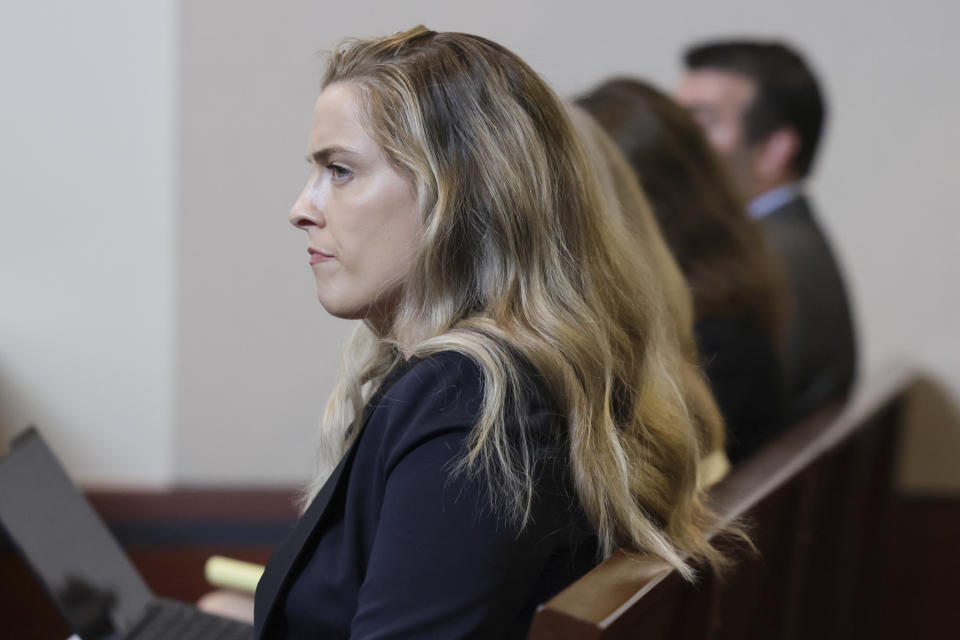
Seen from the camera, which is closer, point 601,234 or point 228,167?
point 601,234

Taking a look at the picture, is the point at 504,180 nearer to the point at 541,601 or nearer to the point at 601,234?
the point at 601,234

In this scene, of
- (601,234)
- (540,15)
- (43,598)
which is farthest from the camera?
(540,15)

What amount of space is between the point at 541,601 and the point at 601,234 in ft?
1.33

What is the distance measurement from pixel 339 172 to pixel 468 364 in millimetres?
268

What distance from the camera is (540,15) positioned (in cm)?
337

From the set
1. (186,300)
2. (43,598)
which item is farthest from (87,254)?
(43,598)

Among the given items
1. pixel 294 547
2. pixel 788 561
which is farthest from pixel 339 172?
pixel 788 561

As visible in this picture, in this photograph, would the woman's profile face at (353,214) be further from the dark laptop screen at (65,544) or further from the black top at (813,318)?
the black top at (813,318)

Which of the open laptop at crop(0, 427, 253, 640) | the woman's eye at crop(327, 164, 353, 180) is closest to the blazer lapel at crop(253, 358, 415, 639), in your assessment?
the woman's eye at crop(327, 164, 353, 180)

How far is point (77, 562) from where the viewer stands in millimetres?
1411

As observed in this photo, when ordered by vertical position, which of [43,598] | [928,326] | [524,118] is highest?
[524,118]

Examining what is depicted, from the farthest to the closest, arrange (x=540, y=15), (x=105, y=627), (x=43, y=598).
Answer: (x=540, y=15), (x=43, y=598), (x=105, y=627)

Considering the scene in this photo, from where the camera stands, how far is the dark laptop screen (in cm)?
135

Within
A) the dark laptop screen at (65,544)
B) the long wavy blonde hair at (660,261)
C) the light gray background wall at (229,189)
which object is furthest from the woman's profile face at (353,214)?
the light gray background wall at (229,189)
